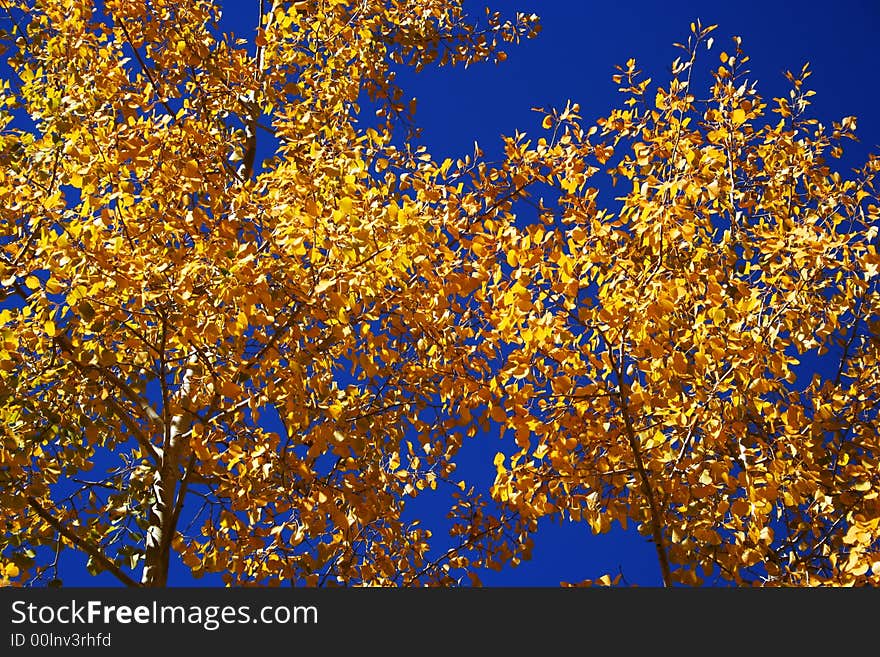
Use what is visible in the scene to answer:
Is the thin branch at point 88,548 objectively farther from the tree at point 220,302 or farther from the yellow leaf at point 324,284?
the yellow leaf at point 324,284

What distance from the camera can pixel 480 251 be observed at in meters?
3.69

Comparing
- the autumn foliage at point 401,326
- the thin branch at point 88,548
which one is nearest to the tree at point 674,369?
the autumn foliage at point 401,326

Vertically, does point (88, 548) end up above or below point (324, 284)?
below

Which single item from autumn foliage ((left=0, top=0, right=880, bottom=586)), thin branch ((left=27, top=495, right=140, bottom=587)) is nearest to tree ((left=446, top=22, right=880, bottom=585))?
autumn foliage ((left=0, top=0, right=880, bottom=586))

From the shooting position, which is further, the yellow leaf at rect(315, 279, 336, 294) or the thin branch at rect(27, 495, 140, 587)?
the thin branch at rect(27, 495, 140, 587)

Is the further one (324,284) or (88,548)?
(88,548)

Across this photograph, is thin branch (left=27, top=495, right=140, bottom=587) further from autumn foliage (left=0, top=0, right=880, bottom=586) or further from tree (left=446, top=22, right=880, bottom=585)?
tree (left=446, top=22, right=880, bottom=585)

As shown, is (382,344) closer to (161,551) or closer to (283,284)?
(283,284)

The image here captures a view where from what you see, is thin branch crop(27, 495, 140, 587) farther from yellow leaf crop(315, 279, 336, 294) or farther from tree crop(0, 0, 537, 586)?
yellow leaf crop(315, 279, 336, 294)

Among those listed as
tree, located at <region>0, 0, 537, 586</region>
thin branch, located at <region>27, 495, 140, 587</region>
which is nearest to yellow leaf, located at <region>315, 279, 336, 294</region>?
tree, located at <region>0, 0, 537, 586</region>

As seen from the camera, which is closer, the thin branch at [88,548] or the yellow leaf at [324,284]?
the yellow leaf at [324,284]

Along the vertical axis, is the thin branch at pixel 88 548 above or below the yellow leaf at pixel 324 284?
below

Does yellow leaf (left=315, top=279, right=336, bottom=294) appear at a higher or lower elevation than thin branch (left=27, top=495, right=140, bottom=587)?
higher

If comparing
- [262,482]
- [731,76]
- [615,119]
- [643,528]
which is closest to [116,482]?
[262,482]
